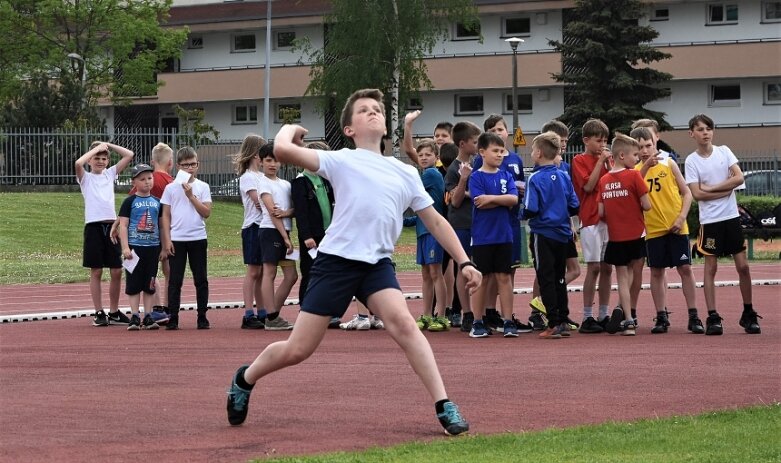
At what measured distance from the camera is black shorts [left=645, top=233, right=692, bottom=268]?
42.0 feet

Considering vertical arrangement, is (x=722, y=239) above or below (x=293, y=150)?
below

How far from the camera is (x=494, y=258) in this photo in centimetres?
1259

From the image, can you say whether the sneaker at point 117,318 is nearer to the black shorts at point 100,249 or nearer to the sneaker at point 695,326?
the black shorts at point 100,249

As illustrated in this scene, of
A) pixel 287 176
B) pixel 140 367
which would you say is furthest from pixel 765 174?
pixel 140 367

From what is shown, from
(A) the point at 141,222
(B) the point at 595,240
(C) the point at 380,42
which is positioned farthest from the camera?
(C) the point at 380,42

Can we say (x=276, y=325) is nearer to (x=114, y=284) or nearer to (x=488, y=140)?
(x=114, y=284)

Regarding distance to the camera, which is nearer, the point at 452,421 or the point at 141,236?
the point at 452,421

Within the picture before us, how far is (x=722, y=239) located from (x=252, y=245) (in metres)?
4.94

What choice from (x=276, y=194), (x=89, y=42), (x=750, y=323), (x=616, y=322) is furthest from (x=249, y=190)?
(x=89, y=42)

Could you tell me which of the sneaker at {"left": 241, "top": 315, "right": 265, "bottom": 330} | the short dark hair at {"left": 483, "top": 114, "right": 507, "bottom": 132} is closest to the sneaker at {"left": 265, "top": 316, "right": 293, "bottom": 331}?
the sneaker at {"left": 241, "top": 315, "right": 265, "bottom": 330}

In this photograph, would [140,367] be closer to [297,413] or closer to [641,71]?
[297,413]

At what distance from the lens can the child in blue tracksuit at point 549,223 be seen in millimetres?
12438

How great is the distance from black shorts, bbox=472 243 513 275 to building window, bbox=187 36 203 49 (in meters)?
61.1

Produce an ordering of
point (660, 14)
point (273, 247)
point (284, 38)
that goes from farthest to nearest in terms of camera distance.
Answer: point (284, 38)
point (660, 14)
point (273, 247)
